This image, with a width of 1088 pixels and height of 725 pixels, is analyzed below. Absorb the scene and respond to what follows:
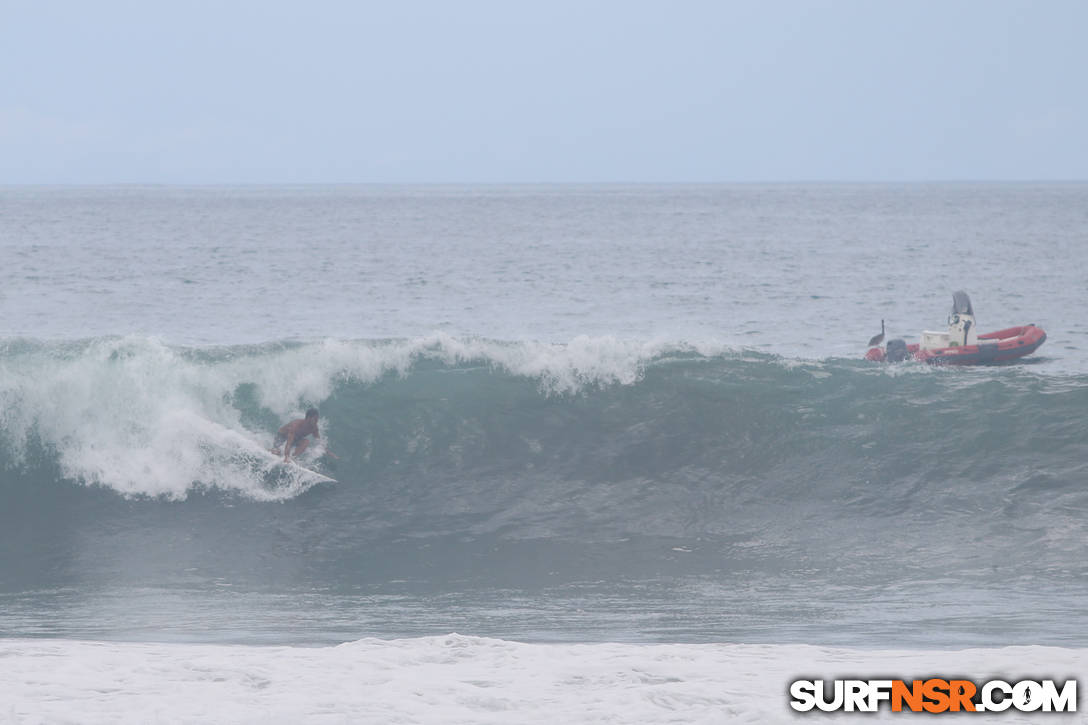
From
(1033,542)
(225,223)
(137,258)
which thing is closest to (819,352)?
(1033,542)

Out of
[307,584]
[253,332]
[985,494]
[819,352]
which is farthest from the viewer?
[253,332]

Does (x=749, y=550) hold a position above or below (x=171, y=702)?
below

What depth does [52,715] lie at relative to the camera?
255 inches

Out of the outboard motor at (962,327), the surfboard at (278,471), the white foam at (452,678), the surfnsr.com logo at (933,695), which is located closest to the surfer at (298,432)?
the surfboard at (278,471)

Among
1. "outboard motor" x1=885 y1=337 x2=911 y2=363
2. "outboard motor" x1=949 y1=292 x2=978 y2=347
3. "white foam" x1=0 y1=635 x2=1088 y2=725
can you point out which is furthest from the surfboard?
"outboard motor" x1=949 y1=292 x2=978 y2=347

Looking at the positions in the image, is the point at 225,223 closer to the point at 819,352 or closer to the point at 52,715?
the point at 819,352

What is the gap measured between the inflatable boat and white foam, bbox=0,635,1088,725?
1308cm

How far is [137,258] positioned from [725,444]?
43029mm

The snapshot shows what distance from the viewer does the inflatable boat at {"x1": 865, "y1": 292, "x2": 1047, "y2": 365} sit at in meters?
20.6

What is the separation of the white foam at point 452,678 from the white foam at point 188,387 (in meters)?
6.24

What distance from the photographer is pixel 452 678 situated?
737 centimetres

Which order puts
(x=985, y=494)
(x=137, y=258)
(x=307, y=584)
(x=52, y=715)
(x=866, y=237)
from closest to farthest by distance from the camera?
(x=52, y=715) < (x=307, y=584) < (x=985, y=494) < (x=137, y=258) < (x=866, y=237)

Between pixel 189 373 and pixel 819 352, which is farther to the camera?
pixel 819 352

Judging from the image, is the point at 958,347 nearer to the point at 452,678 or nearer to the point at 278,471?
the point at 278,471
